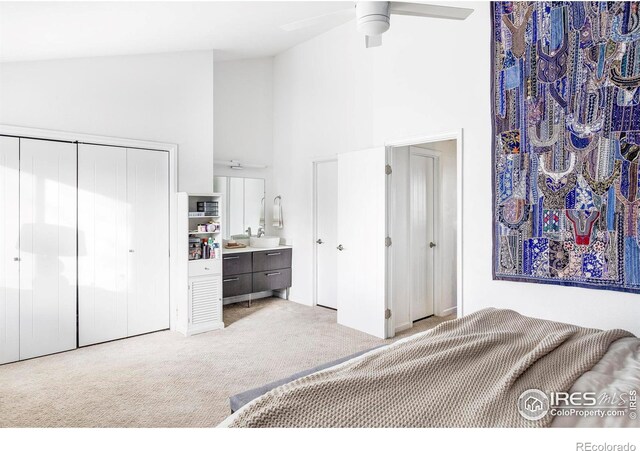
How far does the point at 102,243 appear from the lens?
12.3ft

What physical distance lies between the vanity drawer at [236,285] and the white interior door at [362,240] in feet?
4.24

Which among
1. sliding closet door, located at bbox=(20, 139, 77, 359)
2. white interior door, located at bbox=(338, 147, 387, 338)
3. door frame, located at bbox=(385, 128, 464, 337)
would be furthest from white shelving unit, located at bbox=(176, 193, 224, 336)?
door frame, located at bbox=(385, 128, 464, 337)

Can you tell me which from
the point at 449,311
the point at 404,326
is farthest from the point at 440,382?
the point at 449,311

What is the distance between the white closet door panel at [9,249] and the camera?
3.23 m

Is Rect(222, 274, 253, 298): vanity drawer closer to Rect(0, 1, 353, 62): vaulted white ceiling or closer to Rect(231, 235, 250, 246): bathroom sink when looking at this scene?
Rect(231, 235, 250, 246): bathroom sink

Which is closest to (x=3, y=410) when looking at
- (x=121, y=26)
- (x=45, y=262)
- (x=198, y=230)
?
(x=45, y=262)

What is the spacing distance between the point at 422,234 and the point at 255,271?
2165 millimetres

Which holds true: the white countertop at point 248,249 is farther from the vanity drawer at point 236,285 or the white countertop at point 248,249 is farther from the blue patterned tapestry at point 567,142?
the blue patterned tapestry at point 567,142

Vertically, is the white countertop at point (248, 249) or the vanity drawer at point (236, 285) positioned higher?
the white countertop at point (248, 249)

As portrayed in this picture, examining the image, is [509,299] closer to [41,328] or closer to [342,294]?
[342,294]

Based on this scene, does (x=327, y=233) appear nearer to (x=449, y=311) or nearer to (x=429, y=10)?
(x=449, y=311)

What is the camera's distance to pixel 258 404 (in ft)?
4.47

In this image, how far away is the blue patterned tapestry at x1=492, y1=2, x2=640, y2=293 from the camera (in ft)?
Result: 8.28

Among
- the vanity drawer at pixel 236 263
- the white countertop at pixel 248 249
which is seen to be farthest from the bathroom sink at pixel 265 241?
the vanity drawer at pixel 236 263
